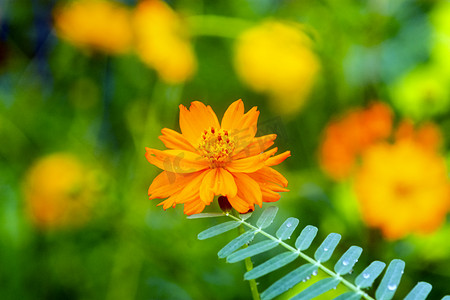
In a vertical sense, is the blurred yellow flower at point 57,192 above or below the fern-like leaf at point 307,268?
above

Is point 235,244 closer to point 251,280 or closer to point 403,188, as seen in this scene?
point 251,280

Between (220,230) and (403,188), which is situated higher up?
(403,188)

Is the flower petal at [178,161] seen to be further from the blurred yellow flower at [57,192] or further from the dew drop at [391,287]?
the blurred yellow flower at [57,192]

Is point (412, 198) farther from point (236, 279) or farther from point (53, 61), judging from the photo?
point (53, 61)

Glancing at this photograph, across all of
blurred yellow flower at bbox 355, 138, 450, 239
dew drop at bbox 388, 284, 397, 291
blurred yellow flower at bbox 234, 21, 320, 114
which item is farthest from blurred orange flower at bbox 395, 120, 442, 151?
dew drop at bbox 388, 284, 397, 291

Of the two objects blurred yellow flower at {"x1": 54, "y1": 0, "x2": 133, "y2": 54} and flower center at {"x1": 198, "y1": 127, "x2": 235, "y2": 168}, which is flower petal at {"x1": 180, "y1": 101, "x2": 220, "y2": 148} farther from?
blurred yellow flower at {"x1": 54, "y1": 0, "x2": 133, "y2": 54}

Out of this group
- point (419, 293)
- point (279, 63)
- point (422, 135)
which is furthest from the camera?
point (279, 63)

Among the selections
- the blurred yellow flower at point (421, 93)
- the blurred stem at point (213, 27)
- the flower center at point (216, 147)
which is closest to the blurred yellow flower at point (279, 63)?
the blurred stem at point (213, 27)

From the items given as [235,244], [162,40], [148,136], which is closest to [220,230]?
[235,244]
